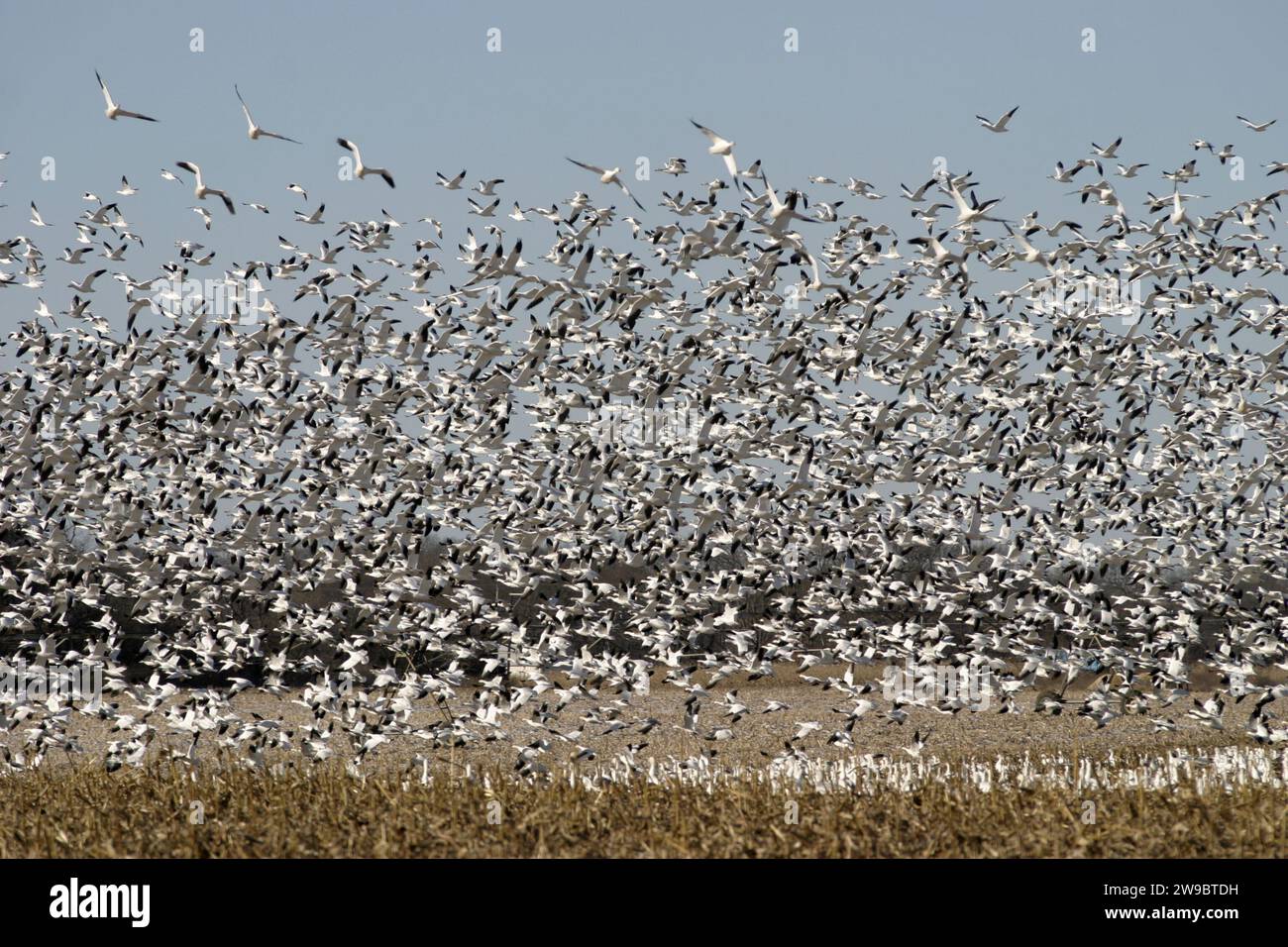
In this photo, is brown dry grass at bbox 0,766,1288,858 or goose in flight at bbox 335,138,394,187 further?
goose in flight at bbox 335,138,394,187

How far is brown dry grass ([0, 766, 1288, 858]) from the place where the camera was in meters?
14.8

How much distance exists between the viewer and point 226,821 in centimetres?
1703

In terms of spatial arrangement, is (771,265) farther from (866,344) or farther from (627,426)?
(627,426)

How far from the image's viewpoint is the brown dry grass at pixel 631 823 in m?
14.8

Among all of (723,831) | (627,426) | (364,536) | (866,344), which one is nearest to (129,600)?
(364,536)
